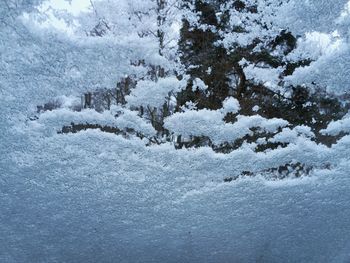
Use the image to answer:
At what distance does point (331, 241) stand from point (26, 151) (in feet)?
9.24

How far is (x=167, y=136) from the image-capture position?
2.38m

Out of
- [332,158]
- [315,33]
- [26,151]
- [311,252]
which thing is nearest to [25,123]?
[26,151]

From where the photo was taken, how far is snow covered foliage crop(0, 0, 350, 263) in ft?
6.61

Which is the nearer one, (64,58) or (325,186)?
(64,58)

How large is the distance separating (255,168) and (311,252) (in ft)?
4.28

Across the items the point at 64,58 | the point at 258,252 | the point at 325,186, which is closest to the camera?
the point at 64,58

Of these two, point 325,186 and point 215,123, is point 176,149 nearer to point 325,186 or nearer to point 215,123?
point 215,123

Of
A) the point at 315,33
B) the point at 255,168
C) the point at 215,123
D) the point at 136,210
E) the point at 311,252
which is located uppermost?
the point at 315,33

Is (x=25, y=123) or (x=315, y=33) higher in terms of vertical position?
(x=315, y=33)

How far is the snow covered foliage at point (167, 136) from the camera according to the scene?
2014 mm

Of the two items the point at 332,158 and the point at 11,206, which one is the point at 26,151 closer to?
the point at 11,206

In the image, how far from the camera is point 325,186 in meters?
2.90

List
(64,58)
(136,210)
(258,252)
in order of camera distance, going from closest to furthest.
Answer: (64,58) < (136,210) < (258,252)

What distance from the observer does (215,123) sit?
2.41 meters
